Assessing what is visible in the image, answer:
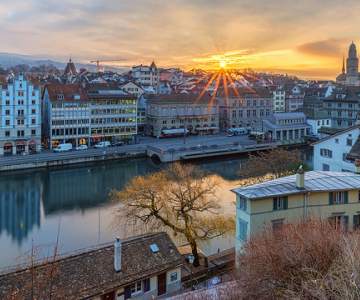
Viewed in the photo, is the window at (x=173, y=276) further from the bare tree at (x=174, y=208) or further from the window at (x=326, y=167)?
the window at (x=326, y=167)

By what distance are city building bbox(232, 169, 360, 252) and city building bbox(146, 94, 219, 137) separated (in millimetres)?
42269

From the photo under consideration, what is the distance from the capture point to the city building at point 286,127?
196ft

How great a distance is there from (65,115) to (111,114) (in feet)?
19.3

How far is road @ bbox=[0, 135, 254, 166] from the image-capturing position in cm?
4238

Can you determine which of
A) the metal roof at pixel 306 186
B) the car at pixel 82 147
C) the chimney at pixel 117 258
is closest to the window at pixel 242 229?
the metal roof at pixel 306 186

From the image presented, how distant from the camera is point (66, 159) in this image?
143ft

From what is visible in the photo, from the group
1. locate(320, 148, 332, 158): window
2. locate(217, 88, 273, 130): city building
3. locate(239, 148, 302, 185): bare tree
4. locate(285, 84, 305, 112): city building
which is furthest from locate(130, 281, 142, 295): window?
locate(285, 84, 305, 112): city building

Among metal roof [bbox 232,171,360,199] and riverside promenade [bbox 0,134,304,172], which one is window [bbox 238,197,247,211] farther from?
riverside promenade [bbox 0,134,304,172]

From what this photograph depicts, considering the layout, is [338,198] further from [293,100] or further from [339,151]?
[293,100]

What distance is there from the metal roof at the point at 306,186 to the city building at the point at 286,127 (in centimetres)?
4162

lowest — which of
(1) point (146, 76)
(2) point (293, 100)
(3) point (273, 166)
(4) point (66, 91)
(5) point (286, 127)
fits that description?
(3) point (273, 166)

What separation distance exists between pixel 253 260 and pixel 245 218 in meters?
5.54

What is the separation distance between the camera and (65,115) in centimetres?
4947

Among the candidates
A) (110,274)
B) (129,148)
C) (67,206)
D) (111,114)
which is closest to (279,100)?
(111,114)
